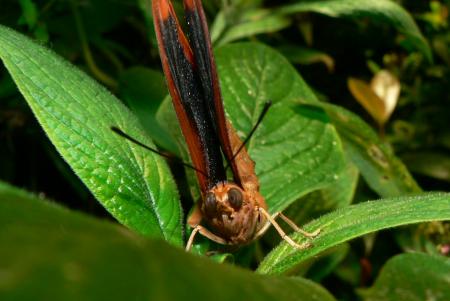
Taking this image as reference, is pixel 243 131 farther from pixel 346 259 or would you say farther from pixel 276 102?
pixel 346 259

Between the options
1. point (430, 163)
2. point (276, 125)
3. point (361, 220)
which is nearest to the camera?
point (361, 220)

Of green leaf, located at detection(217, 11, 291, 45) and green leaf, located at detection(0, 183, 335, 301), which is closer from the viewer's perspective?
green leaf, located at detection(0, 183, 335, 301)

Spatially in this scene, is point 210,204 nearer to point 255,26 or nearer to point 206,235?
point 206,235

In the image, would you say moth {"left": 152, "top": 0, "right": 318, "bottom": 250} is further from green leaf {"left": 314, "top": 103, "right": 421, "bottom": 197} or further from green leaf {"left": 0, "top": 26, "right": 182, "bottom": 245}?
green leaf {"left": 314, "top": 103, "right": 421, "bottom": 197}

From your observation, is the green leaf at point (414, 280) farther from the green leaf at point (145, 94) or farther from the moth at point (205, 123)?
the green leaf at point (145, 94)

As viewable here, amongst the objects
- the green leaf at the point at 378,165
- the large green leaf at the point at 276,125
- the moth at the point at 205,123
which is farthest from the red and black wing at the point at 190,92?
the green leaf at the point at 378,165

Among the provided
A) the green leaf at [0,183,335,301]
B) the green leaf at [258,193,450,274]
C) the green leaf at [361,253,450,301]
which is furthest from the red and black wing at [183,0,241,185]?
the green leaf at [0,183,335,301]

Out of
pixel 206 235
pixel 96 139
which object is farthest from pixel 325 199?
pixel 96 139
